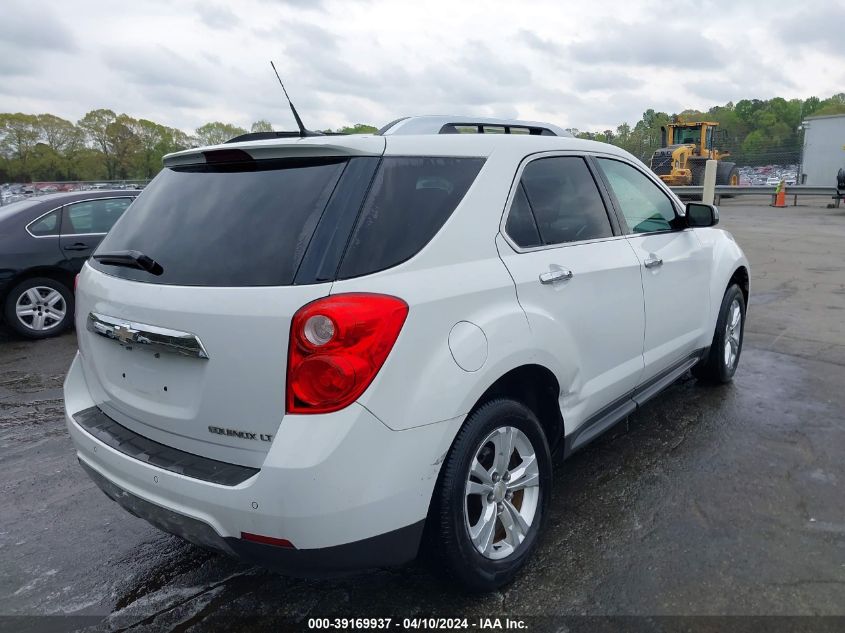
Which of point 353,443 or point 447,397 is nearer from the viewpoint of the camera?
point 353,443

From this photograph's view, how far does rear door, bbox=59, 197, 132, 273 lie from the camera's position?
726 cm

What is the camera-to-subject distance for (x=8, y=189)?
23.0 meters

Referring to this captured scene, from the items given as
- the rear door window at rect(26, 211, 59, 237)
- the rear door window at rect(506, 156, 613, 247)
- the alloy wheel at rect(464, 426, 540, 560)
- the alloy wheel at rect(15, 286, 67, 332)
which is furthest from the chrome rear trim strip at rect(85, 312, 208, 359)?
the rear door window at rect(26, 211, 59, 237)

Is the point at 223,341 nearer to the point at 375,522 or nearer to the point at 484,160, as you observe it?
the point at 375,522

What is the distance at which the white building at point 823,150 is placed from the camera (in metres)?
32.4

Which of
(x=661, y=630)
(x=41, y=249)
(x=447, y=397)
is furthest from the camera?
(x=41, y=249)

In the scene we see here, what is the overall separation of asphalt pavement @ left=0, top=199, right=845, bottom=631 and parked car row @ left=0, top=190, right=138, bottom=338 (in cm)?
266

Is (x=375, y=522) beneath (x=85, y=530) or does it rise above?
above

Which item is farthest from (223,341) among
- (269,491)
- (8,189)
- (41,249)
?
(8,189)

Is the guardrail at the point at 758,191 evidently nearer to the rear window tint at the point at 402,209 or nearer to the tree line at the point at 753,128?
the tree line at the point at 753,128

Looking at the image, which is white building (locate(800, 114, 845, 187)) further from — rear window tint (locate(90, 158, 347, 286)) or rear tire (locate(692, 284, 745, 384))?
rear window tint (locate(90, 158, 347, 286))

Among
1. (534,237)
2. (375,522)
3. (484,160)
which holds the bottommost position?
(375,522)

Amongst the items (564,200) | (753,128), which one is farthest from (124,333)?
(753,128)

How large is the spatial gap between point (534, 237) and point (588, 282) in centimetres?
38
